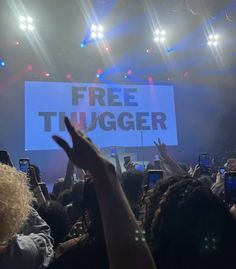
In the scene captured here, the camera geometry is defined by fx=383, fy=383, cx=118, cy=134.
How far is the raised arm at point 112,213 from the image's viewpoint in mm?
840

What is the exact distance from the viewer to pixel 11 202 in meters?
1.06

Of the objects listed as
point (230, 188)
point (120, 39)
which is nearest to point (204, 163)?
point (230, 188)

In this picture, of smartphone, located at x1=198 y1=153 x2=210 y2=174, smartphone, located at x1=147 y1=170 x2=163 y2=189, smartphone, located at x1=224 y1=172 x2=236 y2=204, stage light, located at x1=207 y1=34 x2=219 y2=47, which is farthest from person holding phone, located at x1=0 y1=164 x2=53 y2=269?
stage light, located at x1=207 y1=34 x2=219 y2=47

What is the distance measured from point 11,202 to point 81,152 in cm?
32

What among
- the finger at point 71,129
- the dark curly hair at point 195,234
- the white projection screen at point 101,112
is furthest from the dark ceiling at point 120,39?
the finger at point 71,129

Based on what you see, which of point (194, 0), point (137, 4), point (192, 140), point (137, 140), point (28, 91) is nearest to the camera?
point (194, 0)

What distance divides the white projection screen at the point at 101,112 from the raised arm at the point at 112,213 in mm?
9393

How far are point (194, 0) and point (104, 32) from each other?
10.0ft

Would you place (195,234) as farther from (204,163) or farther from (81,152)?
(204,163)

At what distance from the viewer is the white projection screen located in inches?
412

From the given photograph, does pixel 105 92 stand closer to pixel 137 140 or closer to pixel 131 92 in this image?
pixel 131 92

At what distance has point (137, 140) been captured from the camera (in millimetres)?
11297

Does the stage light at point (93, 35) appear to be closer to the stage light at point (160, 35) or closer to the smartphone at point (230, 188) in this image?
the stage light at point (160, 35)

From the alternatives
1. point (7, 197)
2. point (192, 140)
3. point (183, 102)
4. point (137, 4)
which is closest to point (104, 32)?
point (137, 4)
